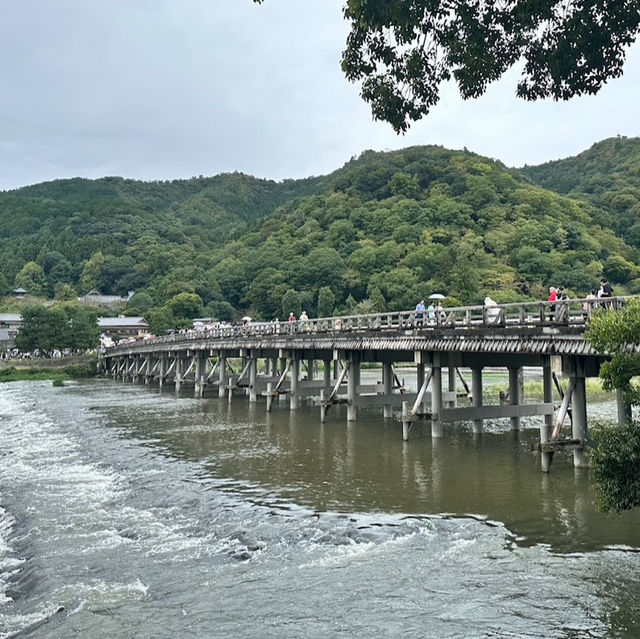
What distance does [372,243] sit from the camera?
10706 cm

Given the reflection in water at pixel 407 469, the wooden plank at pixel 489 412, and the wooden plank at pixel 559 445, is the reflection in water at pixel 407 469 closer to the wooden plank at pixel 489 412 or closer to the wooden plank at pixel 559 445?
the wooden plank at pixel 559 445

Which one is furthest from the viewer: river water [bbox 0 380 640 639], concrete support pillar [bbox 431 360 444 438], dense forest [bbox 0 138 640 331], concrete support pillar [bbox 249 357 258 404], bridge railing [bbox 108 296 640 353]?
dense forest [bbox 0 138 640 331]

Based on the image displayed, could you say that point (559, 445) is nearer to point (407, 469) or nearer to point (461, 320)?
point (407, 469)

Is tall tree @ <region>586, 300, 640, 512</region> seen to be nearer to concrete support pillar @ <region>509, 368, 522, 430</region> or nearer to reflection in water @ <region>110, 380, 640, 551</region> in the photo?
reflection in water @ <region>110, 380, 640, 551</region>

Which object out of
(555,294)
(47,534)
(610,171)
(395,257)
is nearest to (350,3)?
(47,534)

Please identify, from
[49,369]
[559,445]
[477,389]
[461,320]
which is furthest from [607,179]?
[559,445]

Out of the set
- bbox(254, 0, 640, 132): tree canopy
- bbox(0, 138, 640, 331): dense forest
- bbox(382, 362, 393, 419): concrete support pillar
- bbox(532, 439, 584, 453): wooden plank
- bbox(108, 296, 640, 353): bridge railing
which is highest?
bbox(0, 138, 640, 331): dense forest

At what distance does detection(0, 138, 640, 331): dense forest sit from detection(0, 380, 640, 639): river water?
66098 mm

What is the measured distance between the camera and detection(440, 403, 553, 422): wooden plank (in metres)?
20.6

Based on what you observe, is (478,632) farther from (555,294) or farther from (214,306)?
(214,306)

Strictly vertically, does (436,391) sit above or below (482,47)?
below

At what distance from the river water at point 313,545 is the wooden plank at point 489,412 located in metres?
0.96

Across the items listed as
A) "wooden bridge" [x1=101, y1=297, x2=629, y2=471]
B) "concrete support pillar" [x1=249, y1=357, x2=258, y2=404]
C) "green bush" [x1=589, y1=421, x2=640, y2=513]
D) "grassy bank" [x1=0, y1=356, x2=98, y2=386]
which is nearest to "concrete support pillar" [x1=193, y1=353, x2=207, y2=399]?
"wooden bridge" [x1=101, y1=297, x2=629, y2=471]

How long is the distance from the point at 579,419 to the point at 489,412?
5132 mm
